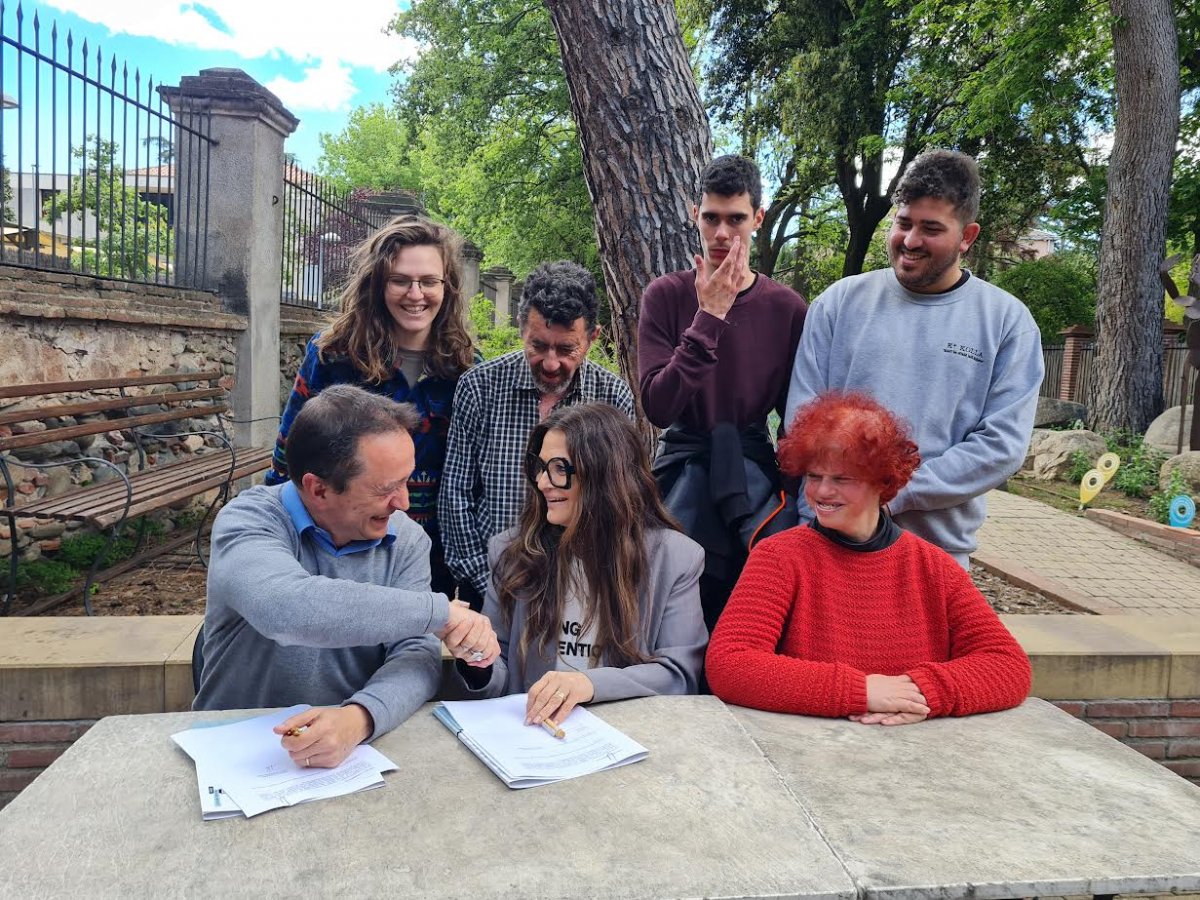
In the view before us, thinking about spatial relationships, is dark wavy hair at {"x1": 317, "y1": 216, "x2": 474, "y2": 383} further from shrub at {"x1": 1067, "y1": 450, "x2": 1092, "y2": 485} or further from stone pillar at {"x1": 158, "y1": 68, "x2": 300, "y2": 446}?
shrub at {"x1": 1067, "y1": 450, "x2": 1092, "y2": 485}

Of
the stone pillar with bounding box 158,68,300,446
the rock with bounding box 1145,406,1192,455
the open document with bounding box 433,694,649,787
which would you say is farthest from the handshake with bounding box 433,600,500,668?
the rock with bounding box 1145,406,1192,455

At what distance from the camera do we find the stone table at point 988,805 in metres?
1.41

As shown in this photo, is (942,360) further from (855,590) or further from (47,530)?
(47,530)

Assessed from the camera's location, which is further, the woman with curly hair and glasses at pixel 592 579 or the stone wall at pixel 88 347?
the stone wall at pixel 88 347

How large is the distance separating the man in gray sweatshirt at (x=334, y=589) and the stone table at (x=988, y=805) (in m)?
0.74

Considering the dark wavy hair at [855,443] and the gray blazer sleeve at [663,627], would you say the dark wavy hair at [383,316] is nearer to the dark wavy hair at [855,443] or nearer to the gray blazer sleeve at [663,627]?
the gray blazer sleeve at [663,627]

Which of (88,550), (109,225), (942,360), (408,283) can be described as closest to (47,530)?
Result: (88,550)

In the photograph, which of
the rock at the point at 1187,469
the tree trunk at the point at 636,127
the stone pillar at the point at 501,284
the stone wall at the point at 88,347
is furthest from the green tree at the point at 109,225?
the stone pillar at the point at 501,284

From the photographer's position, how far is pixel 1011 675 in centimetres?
215

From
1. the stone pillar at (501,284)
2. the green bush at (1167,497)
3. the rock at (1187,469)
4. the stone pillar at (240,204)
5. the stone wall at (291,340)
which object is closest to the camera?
the stone pillar at (240,204)

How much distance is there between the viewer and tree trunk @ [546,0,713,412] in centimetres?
396

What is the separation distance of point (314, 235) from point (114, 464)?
4.62m

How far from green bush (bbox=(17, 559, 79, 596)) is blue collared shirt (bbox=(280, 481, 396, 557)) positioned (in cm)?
350

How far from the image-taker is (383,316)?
2914mm
